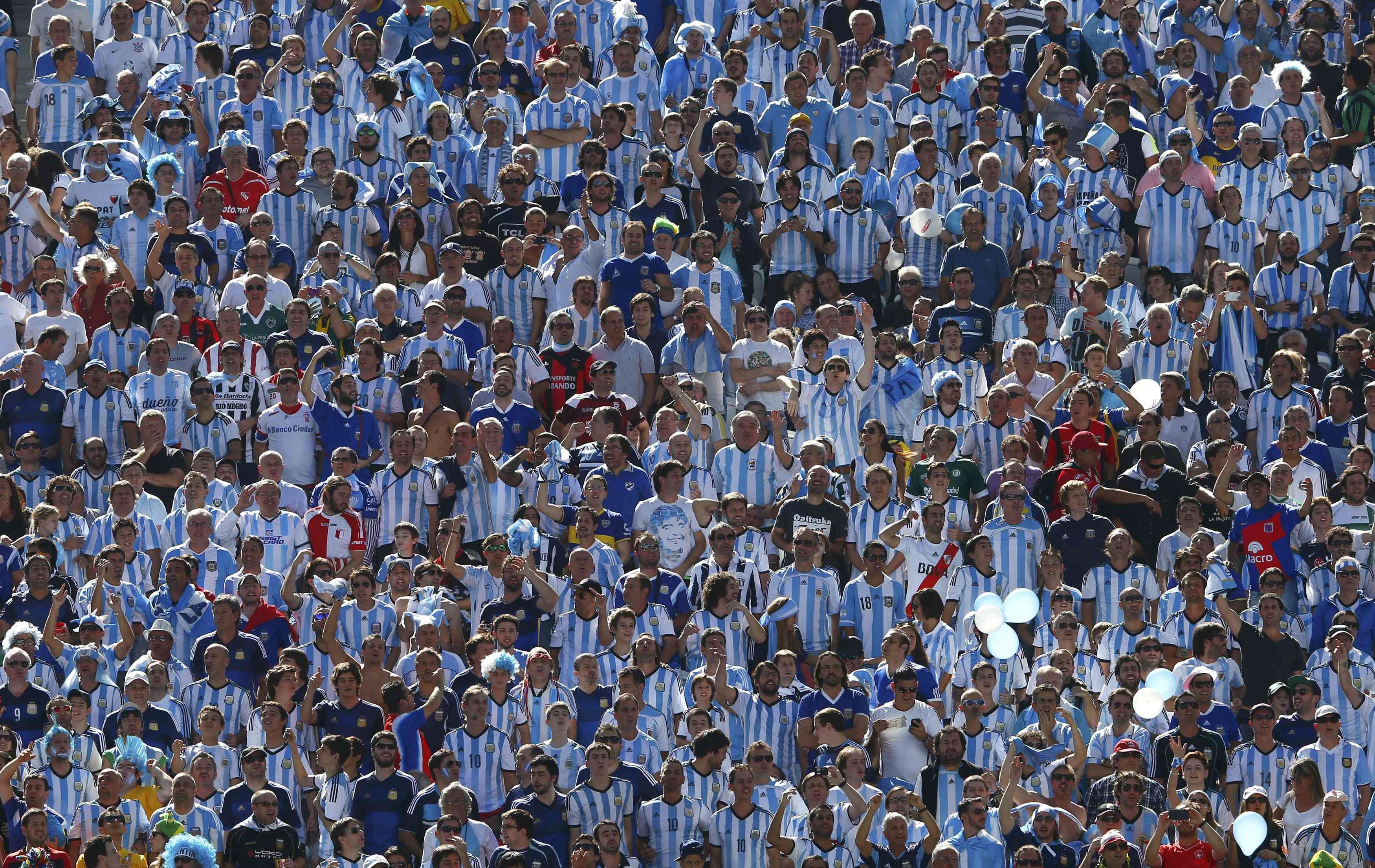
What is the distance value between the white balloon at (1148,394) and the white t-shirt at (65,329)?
7.68 metres

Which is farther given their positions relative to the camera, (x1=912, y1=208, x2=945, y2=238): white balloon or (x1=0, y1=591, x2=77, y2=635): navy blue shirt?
(x1=912, y1=208, x2=945, y2=238): white balloon

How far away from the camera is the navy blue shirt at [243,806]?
16828 mm

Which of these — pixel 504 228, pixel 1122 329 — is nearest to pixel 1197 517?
pixel 1122 329

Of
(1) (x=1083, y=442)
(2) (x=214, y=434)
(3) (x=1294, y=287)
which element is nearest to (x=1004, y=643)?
(1) (x=1083, y=442)

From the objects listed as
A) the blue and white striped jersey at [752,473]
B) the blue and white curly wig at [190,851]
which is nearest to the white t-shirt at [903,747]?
the blue and white striped jersey at [752,473]

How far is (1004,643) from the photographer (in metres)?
18.1

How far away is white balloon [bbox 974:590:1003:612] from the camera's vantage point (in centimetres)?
1833

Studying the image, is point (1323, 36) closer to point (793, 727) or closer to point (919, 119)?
point (919, 119)

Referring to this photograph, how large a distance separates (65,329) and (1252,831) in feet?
30.6

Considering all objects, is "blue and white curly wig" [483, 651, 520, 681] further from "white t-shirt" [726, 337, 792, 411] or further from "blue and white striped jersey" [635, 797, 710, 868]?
"white t-shirt" [726, 337, 792, 411]

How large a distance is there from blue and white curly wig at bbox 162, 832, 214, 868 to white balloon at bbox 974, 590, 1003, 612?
524 cm

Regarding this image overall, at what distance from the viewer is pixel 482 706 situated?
683 inches

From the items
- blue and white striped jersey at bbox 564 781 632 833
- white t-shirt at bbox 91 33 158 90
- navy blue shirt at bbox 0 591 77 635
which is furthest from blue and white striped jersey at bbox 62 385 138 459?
blue and white striped jersey at bbox 564 781 632 833

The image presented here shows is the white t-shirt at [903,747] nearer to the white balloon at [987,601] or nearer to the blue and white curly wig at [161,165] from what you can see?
the white balloon at [987,601]
